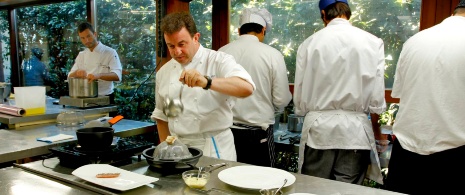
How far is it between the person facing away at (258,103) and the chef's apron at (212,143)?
614 millimetres

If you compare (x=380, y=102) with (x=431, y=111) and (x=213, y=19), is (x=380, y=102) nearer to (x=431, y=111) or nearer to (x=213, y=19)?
(x=431, y=111)

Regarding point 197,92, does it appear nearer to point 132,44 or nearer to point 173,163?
point 173,163

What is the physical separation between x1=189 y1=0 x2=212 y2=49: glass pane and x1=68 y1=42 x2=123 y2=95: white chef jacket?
1074 mm

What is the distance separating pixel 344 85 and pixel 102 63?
293 centimetres

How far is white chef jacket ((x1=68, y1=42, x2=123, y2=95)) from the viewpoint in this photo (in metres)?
4.19

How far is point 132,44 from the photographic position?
15.6ft

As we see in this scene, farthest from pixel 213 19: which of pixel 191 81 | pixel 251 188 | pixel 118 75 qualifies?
pixel 251 188

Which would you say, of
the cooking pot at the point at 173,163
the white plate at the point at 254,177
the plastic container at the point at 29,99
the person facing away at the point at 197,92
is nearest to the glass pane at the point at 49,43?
the plastic container at the point at 29,99

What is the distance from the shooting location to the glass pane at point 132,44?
4.50 meters

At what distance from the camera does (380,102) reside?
89.8 inches

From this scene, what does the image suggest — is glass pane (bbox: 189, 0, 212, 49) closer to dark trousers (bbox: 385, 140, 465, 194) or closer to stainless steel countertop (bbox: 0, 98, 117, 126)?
stainless steel countertop (bbox: 0, 98, 117, 126)

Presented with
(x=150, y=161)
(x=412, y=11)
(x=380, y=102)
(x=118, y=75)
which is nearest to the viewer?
(x=150, y=161)

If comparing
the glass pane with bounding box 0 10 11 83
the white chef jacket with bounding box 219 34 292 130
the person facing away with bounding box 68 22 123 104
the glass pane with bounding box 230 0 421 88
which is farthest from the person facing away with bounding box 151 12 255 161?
the glass pane with bounding box 0 10 11 83

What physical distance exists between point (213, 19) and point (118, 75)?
4.05ft
